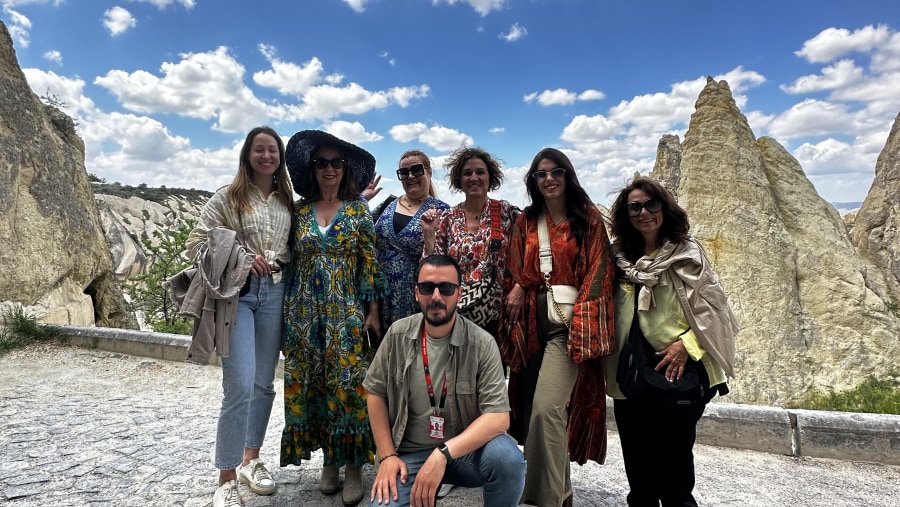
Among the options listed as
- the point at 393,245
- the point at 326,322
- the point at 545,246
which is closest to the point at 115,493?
the point at 326,322

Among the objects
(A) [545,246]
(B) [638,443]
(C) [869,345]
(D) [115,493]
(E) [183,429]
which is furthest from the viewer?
(C) [869,345]

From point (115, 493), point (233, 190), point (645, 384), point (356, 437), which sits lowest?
point (115, 493)

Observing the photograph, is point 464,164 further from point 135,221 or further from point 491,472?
point 135,221

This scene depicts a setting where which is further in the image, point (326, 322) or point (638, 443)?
point (326, 322)

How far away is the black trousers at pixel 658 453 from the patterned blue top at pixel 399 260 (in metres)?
1.53

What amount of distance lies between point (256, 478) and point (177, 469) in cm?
96

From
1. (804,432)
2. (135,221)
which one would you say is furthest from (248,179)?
(135,221)

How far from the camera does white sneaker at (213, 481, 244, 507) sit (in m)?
2.79

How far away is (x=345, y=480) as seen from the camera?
316cm

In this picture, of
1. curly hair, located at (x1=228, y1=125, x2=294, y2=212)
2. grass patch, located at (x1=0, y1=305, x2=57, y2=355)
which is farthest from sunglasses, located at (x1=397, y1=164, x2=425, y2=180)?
grass patch, located at (x1=0, y1=305, x2=57, y2=355)

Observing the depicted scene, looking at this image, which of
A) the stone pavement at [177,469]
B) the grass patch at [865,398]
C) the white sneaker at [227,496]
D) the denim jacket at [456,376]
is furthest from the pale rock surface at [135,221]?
the grass patch at [865,398]

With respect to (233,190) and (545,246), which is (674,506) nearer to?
(545,246)

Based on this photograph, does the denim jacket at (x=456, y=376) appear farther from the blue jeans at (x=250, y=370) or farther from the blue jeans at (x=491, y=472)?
the blue jeans at (x=250, y=370)

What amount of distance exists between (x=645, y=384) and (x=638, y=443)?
43cm
